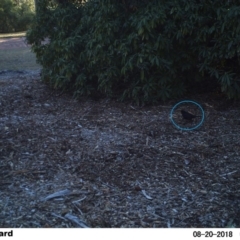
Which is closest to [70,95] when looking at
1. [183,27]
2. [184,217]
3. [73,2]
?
[73,2]

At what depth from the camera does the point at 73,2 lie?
321 inches

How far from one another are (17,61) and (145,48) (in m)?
8.52

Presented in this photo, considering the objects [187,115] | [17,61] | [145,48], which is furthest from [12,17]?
[187,115]

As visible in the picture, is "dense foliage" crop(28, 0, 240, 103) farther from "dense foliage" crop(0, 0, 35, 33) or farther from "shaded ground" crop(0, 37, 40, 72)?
"dense foliage" crop(0, 0, 35, 33)

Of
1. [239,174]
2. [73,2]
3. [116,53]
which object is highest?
[73,2]

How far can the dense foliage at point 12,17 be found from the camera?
31062 mm

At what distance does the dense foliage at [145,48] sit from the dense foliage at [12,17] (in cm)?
2453

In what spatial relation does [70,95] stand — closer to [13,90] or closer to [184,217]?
[13,90]

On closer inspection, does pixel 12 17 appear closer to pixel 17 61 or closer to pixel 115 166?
pixel 17 61

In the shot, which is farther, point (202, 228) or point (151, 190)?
point (151, 190)

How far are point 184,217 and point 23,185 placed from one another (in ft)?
5.22

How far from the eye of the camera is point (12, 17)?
103 feet

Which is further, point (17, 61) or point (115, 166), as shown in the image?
point (17, 61)

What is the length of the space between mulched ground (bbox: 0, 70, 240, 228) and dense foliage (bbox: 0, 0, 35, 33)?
2530 centimetres
